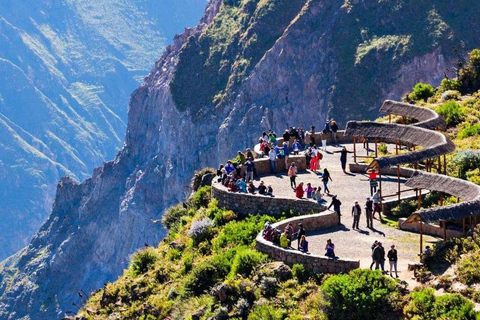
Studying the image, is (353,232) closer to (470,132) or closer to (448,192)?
(448,192)

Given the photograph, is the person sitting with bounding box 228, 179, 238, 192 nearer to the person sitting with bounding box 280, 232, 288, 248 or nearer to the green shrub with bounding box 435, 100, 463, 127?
the person sitting with bounding box 280, 232, 288, 248

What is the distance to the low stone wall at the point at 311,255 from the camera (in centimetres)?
3606

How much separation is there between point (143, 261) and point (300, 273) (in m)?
13.4

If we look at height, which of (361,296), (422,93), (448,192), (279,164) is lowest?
(361,296)

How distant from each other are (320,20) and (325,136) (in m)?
129

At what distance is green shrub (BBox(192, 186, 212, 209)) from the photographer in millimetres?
51312

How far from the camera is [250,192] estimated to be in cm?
4666

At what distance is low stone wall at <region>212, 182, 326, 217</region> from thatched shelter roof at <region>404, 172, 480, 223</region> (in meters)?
5.48

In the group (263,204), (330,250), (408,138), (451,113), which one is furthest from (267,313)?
(451,113)

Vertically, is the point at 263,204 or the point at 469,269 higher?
the point at 263,204

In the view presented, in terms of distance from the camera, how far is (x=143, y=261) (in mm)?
48812

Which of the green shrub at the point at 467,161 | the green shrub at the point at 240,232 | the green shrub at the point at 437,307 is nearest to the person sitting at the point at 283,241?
the green shrub at the point at 240,232

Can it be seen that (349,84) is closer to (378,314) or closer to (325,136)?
(325,136)

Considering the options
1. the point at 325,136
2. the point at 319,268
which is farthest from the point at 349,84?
the point at 319,268
